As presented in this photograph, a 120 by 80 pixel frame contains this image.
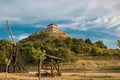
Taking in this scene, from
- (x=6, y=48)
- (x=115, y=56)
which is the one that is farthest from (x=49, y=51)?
(x=115, y=56)

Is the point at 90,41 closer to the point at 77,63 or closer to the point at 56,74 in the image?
the point at 77,63

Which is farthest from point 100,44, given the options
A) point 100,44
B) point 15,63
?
point 15,63

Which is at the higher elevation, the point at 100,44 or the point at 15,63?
the point at 100,44

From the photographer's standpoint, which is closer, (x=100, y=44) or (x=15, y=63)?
(x=15, y=63)

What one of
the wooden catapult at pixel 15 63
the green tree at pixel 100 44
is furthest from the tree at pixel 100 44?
the wooden catapult at pixel 15 63

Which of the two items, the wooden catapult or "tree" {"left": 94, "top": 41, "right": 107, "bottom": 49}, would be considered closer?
the wooden catapult

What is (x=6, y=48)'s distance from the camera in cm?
9675

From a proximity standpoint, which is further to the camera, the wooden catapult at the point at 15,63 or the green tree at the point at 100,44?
the green tree at the point at 100,44

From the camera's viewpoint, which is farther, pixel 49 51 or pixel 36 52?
pixel 49 51

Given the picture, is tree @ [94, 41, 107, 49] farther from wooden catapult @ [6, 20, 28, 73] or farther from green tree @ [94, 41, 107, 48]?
wooden catapult @ [6, 20, 28, 73]

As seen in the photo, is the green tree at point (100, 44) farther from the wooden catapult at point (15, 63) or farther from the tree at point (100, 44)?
the wooden catapult at point (15, 63)

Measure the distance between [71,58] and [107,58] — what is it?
14.5m

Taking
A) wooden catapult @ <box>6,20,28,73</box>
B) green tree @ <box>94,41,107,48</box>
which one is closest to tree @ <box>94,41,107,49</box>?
green tree @ <box>94,41,107,48</box>

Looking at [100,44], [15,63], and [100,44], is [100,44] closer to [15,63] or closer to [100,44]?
[100,44]
